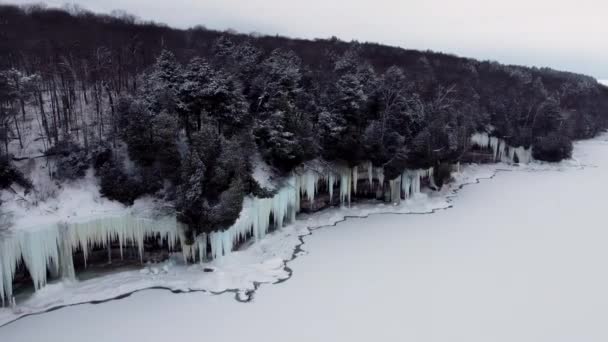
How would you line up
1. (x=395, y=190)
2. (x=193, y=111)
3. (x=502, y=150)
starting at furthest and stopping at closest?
1. (x=502, y=150)
2. (x=395, y=190)
3. (x=193, y=111)

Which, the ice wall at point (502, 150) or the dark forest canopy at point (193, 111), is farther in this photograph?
the ice wall at point (502, 150)

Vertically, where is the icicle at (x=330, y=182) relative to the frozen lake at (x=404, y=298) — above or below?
above

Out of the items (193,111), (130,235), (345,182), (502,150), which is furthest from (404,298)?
(502,150)

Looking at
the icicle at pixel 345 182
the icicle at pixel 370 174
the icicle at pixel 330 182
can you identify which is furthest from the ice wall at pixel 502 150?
the icicle at pixel 330 182

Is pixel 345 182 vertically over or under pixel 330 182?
under

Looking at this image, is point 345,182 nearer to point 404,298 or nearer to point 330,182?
point 330,182

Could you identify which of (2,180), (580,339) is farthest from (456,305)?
(2,180)

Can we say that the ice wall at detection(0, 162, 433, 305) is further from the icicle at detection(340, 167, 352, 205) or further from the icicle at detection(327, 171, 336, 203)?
the icicle at detection(340, 167, 352, 205)

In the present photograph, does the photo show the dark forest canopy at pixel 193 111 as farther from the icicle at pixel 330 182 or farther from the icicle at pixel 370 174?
the icicle at pixel 330 182
